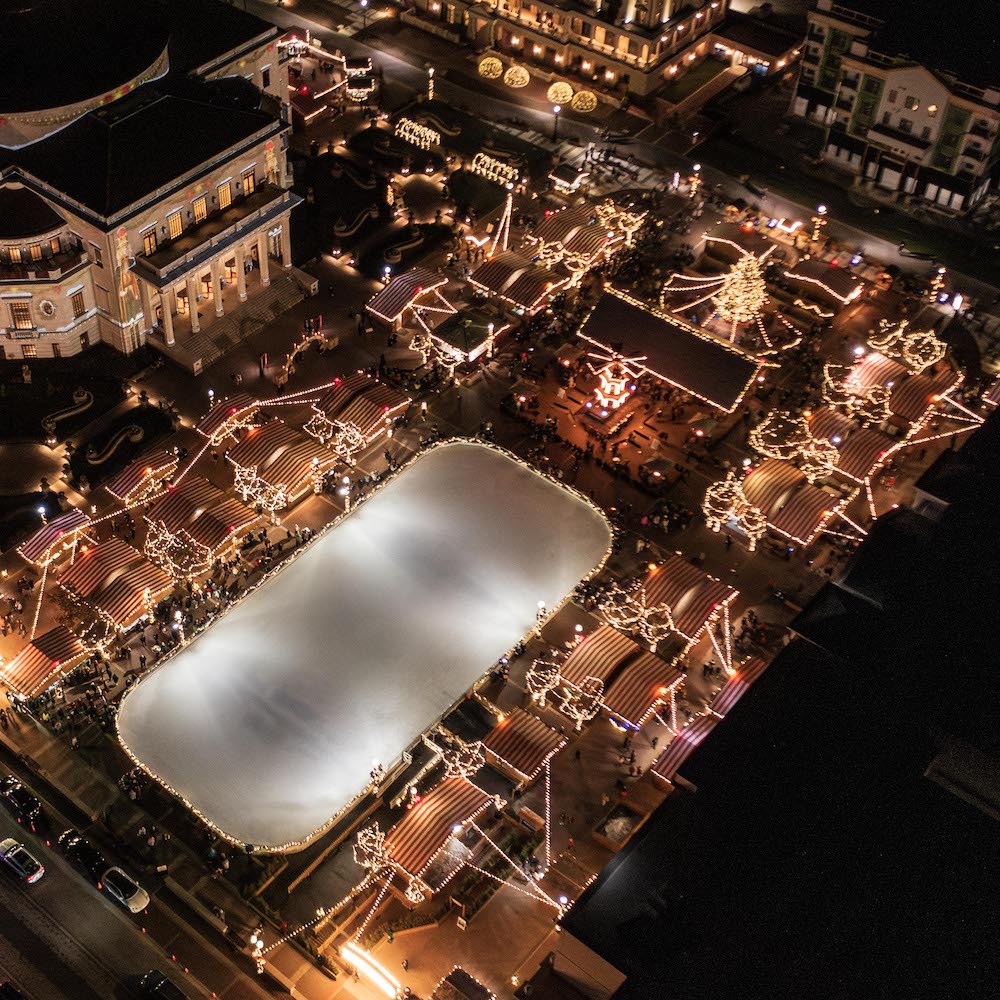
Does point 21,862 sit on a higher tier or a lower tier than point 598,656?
lower

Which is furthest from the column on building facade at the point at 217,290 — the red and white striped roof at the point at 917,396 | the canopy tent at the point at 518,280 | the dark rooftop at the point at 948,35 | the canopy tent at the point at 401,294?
the dark rooftop at the point at 948,35

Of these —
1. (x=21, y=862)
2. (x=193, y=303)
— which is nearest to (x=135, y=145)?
(x=193, y=303)

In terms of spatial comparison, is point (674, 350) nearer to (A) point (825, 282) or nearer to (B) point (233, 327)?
(A) point (825, 282)

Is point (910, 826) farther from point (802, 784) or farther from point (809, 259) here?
point (809, 259)

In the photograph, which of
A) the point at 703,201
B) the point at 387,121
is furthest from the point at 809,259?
the point at 387,121

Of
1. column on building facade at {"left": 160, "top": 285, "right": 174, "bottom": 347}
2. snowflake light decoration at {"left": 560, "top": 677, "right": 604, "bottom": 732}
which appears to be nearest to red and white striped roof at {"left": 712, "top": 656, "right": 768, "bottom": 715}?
snowflake light decoration at {"left": 560, "top": 677, "right": 604, "bottom": 732}
